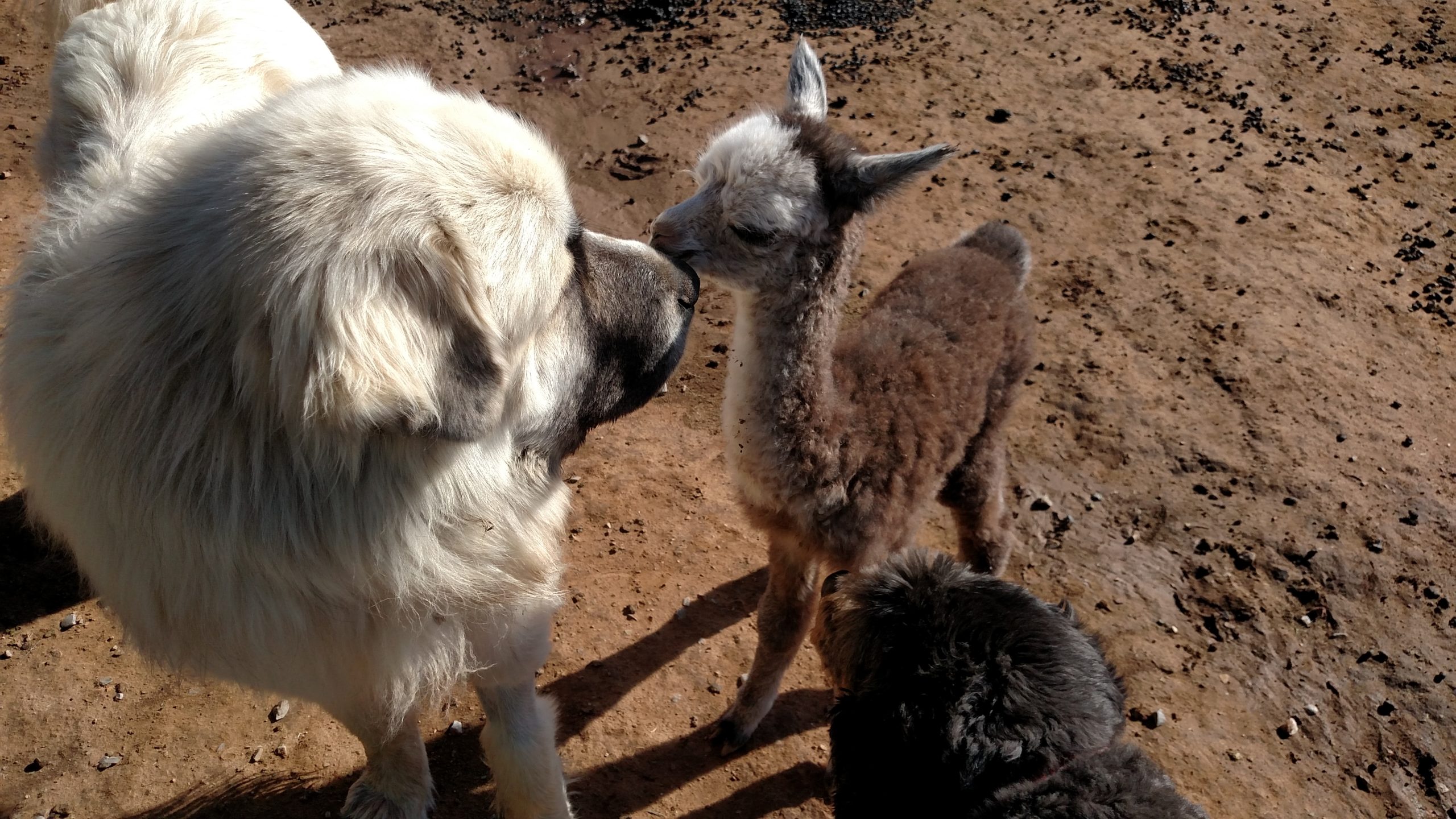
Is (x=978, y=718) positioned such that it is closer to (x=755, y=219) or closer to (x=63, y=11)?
(x=755, y=219)

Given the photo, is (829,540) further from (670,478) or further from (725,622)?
(670,478)

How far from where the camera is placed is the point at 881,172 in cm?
344

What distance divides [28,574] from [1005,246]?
Answer: 4.74m

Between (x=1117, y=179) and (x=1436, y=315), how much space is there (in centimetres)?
219

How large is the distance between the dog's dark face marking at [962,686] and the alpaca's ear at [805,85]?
2.28 m

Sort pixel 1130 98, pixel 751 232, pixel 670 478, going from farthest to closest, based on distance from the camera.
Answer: pixel 1130 98
pixel 670 478
pixel 751 232

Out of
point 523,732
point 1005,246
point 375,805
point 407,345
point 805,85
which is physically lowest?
point 375,805

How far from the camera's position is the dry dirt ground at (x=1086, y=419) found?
368cm

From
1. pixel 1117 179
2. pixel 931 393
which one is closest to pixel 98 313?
pixel 931 393

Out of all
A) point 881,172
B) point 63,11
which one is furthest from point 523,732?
point 63,11

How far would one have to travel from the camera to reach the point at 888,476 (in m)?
3.53

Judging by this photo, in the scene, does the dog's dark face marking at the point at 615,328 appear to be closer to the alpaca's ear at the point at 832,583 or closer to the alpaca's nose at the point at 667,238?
the alpaca's nose at the point at 667,238

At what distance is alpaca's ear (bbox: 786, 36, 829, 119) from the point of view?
13.5 ft

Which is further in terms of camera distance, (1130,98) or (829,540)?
(1130,98)
